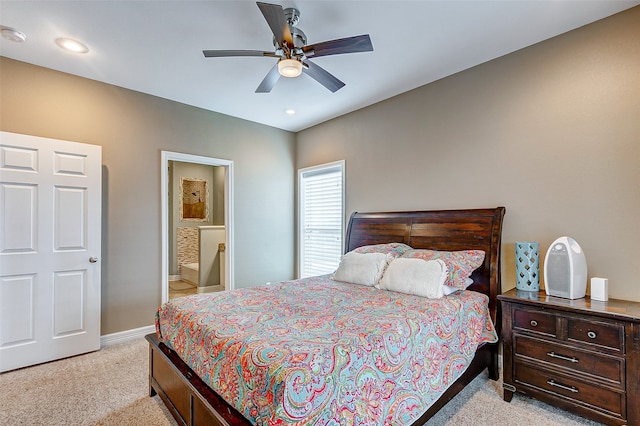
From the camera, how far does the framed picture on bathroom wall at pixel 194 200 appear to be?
6.76m

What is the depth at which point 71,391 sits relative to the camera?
244cm

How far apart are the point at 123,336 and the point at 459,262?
3.67 metres

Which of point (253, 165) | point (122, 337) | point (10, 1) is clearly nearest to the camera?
point (10, 1)

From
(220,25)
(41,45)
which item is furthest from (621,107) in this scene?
(41,45)

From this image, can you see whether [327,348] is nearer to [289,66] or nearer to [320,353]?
[320,353]

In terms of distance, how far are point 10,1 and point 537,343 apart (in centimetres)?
446

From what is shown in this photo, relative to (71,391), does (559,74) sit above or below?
above

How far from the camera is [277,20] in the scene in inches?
74.3

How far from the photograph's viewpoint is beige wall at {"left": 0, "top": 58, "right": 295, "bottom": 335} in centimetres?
304

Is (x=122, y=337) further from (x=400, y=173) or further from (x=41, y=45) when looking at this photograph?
(x=400, y=173)

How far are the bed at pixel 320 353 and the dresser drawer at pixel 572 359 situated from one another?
0.27 meters

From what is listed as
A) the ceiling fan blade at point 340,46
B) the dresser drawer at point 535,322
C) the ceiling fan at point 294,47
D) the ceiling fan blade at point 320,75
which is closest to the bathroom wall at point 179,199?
the ceiling fan blade at point 320,75

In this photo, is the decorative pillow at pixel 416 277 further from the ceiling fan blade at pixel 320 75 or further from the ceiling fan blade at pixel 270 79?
the ceiling fan blade at pixel 270 79

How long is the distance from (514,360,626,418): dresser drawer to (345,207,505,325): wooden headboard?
493 millimetres
